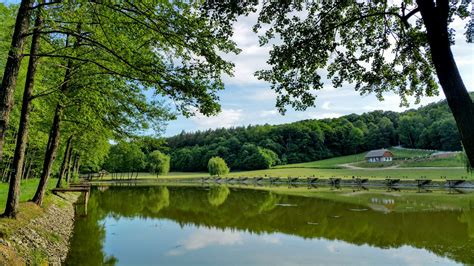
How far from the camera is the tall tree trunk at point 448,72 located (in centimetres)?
498

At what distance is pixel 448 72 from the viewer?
5078 mm

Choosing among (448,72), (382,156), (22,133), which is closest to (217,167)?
(382,156)

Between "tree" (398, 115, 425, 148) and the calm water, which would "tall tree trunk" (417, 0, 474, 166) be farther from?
"tree" (398, 115, 425, 148)

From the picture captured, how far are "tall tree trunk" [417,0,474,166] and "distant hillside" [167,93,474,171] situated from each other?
94.9m

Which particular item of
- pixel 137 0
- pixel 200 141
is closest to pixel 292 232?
pixel 137 0

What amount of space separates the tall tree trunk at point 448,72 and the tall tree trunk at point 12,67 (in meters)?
7.50

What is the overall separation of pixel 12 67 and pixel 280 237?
13.3 m

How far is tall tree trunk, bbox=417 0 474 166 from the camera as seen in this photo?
4.98m

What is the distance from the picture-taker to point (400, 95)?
30.9 ft

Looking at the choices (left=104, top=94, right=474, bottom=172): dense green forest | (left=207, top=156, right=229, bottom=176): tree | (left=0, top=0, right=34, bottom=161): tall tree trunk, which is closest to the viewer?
(left=0, top=0, right=34, bottom=161): tall tree trunk

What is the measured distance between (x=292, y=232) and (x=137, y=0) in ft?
46.7

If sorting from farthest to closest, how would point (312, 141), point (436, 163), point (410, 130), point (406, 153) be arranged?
point (312, 141) → point (410, 130) → point (406, 153) → point (436, 163)

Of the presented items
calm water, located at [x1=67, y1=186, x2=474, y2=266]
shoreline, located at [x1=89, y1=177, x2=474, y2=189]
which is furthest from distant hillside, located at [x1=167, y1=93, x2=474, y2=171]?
calm water, located at [x1=67, y1=186, x2=474, y2=266]

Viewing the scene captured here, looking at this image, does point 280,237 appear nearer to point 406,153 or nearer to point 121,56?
point 121,56
